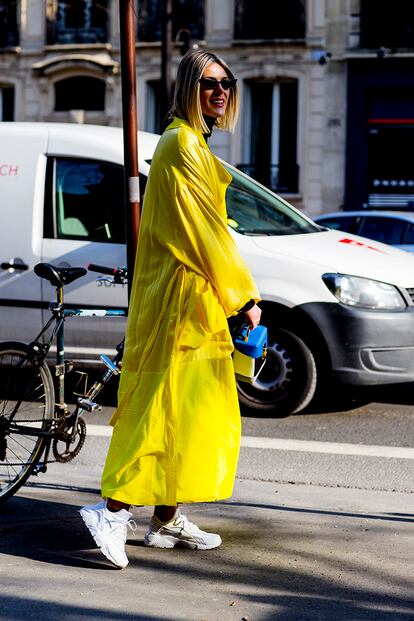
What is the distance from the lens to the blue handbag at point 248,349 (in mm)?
4406

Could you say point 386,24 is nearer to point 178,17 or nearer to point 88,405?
point 178,17

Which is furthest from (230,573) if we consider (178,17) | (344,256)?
(178,17)

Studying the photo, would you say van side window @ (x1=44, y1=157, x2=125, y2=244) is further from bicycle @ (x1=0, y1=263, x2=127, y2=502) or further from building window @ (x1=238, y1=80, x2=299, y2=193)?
building window @ (x1=238, y1=80, x2=299, y2=193)

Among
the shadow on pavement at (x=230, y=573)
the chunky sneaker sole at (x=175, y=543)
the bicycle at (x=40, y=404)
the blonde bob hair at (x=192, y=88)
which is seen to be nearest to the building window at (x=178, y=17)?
the bicycle at (x=40, y=404)

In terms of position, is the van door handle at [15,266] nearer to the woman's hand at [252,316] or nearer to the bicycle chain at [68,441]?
the bicycle chain at [68,441]

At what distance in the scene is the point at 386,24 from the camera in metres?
25.1

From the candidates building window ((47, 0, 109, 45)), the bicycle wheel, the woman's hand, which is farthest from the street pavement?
building window ((47, 0, 109, 45))

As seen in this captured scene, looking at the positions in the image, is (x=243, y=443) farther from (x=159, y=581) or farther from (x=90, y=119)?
(x=90, y=119)

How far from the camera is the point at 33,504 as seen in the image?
5.35 meters

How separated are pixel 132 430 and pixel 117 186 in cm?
377

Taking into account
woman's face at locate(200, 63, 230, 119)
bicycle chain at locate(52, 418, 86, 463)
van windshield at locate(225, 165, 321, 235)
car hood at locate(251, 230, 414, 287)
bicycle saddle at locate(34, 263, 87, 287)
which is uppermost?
woman's face at locate(200, 63, 230, 119)

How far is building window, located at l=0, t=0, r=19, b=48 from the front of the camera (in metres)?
27.2

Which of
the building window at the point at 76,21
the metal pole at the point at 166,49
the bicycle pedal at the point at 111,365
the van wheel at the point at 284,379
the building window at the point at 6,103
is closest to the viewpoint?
the bicycle pedal at the point at 111,365

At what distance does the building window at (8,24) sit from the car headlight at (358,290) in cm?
2149
